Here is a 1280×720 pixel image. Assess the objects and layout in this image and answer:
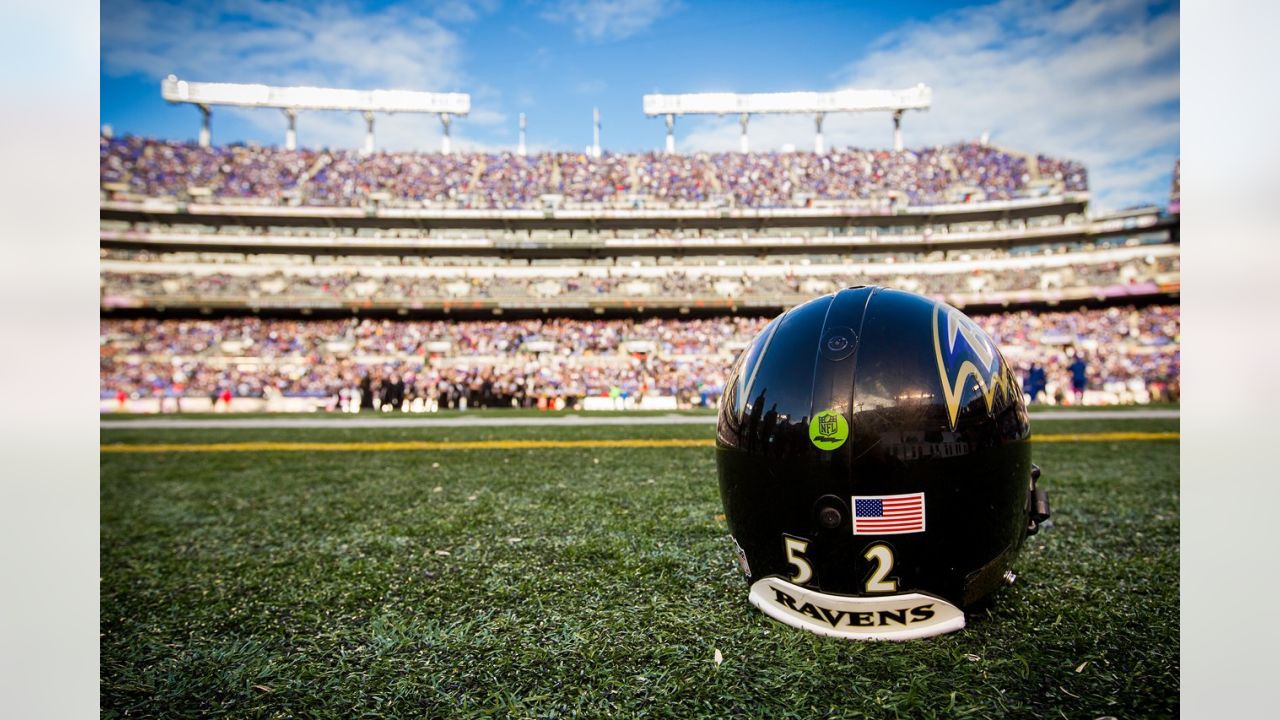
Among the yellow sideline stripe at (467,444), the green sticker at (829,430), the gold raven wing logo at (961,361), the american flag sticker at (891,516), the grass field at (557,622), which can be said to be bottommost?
the yellow sideline stripe at (467,444)

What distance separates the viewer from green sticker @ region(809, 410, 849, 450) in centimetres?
214

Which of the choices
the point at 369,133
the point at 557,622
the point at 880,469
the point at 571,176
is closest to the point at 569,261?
the point at 571,176

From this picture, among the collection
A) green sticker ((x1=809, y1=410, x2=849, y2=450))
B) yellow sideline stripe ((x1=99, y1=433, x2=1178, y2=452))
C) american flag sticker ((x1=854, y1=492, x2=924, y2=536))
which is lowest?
yellow sideline stripe ((x1=99, y1=433, x2=1178, y2=452))

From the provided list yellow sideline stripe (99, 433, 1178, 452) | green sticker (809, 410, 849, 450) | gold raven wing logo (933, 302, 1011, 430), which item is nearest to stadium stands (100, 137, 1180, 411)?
yellow sideline stripe (99, 433, 1178, 452)

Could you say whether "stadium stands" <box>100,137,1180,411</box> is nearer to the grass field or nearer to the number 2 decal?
the grass field

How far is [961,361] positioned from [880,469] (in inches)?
20.7

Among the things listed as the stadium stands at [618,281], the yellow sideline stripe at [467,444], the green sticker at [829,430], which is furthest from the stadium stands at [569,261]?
the green sticker at [829,430]

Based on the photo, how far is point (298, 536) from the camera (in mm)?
4211

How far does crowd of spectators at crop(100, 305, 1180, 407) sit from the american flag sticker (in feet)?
68.4

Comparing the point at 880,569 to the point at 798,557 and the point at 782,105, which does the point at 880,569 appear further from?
the point at 782,105

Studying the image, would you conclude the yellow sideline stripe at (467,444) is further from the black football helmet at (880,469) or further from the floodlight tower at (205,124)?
the floodlight tower at (205,124)

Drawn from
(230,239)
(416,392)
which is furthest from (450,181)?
(416,392)

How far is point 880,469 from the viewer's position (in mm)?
2105

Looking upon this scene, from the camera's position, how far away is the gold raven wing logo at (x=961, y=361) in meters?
2.18
